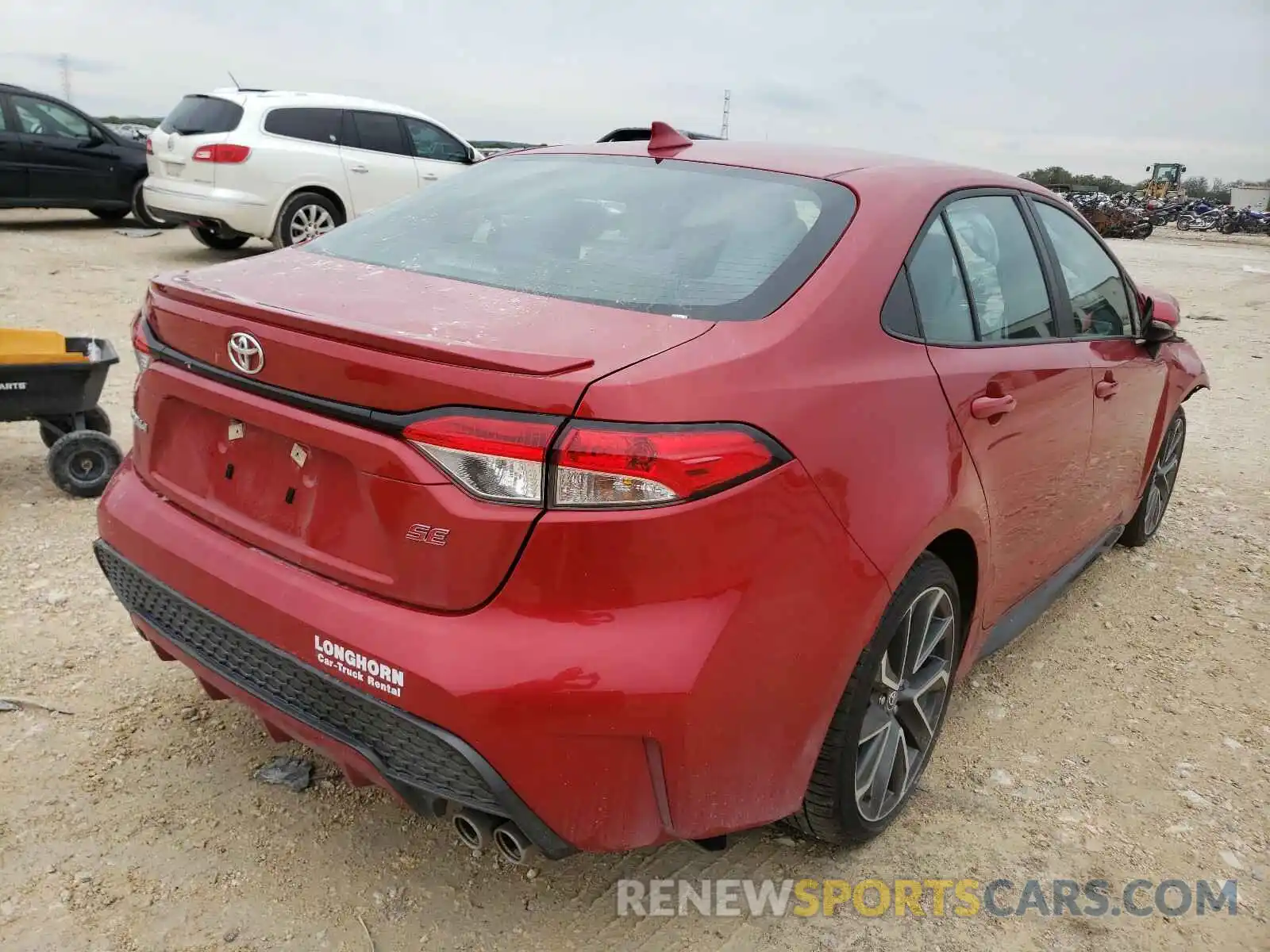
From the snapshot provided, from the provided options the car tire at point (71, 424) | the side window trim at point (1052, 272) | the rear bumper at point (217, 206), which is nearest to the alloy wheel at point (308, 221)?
the rear bumper at point (217, 206)

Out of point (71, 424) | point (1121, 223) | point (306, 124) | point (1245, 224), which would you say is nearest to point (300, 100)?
point (306, 124)

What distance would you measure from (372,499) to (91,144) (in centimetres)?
1273

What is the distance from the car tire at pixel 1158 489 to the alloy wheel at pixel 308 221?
8.18 meters

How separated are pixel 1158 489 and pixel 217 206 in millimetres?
8740

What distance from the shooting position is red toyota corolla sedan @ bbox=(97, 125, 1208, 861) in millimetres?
1745

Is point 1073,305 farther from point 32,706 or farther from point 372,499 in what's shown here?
point 32,706

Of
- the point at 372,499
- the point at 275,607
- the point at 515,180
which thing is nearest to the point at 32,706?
the point at 275,607

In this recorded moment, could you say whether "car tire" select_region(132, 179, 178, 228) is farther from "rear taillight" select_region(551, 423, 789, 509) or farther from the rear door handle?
"rear taillight" select_region(551, 423, 789, 509)

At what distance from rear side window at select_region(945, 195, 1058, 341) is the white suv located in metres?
7.53

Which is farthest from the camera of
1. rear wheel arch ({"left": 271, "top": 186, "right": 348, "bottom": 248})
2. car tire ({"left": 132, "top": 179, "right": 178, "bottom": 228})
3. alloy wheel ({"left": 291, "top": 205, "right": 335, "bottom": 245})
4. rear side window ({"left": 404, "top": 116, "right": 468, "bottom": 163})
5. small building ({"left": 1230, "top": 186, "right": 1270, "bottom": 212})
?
small building ({"left": 1230, "top": 186, "right": 1270, "bottom": 212})

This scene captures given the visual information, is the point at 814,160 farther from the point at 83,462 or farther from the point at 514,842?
the point at 83,462

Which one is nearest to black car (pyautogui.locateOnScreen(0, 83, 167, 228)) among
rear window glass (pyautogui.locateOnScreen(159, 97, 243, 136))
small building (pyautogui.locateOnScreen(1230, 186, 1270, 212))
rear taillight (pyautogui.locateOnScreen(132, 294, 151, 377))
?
rear window glass (pyautogui.locateOnScreen(159, 97, 243, 136))

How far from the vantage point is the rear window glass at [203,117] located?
1000 cm

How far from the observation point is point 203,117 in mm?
10117
